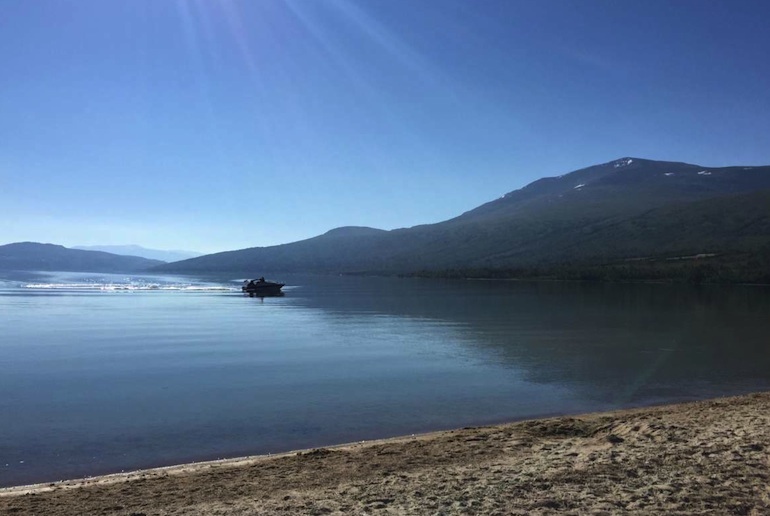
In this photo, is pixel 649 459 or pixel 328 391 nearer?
pixel 649 459

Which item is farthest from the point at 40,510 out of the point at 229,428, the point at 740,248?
the point at 740,248

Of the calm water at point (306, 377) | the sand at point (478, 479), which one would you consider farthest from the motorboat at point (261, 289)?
the sand at point (478, 479)

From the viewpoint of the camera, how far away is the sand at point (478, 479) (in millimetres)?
6914

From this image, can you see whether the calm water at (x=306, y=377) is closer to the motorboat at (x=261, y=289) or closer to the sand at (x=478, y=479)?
the sand at (x=478, y=479)

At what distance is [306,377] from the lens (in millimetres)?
18047

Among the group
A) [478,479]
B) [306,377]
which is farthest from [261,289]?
[478,479]

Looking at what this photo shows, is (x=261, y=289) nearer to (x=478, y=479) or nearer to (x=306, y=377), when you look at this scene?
(x=306, y=377)

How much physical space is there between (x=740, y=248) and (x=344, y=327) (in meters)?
105

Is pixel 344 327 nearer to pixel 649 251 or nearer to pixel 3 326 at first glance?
pixel 3 326

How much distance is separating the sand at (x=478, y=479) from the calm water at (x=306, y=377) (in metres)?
1.74

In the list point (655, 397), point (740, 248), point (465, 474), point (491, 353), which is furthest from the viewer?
point (740, 248)

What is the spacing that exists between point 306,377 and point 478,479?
35.4ft

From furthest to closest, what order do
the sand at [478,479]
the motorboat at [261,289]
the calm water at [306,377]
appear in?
the motorboat at [261,289] → the calm water at [306,377] → the sand at [478,479]

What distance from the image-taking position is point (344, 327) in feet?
108
